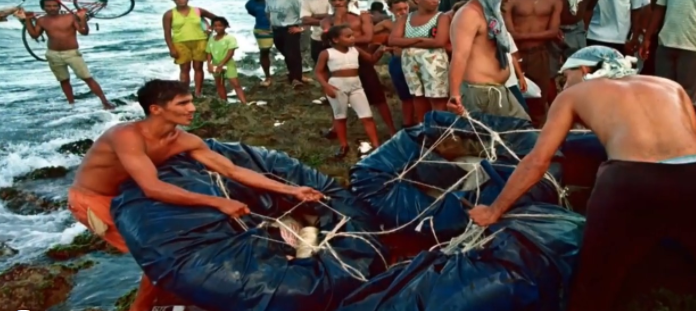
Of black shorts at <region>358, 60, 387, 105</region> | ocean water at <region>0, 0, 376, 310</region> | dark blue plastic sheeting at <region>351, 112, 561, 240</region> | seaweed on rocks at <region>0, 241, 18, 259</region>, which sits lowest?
ocean water at <region>0, 0, 376, 310</region>

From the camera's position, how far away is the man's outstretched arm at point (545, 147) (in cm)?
294

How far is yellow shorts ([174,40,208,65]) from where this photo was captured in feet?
29.1

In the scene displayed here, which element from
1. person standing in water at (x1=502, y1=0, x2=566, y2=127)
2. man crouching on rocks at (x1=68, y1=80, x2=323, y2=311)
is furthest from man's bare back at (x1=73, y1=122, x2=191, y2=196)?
person standing in water at (x1=502, y1=0, x2=566, y2=127)

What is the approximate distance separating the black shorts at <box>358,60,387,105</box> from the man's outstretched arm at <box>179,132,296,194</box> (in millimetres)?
2758

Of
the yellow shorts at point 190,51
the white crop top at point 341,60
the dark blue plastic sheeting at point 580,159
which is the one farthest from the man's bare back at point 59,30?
the dark blue plastic sheeting at point 580,159

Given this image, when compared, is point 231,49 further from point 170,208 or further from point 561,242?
point 561,242

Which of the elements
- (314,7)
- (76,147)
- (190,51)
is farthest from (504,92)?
(76,147)

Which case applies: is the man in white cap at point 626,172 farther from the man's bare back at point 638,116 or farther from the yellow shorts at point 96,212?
the yellow shorts at point 96,212

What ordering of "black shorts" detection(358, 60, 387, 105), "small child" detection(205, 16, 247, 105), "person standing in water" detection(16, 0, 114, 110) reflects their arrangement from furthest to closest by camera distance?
"person standing in water" detection(16, 0, 114, 110) < "small child" detection(205, 16, 247, 105) < "black shorts" detection(358, 60, 387, 105)

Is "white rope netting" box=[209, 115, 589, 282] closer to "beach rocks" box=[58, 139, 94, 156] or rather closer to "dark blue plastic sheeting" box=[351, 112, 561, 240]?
"dark blue plastic sheeting" box=[351, 112, 561, 240]

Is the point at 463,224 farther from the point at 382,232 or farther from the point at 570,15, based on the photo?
the point at 570,15

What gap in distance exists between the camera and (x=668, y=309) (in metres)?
3.19

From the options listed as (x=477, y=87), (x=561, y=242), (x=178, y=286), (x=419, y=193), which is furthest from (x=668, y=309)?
(x=178, y=286)

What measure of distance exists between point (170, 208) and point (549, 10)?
3.87 m
